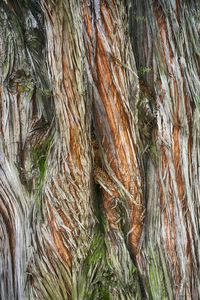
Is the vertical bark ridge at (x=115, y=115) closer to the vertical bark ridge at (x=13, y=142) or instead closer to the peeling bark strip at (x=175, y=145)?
the peeling bark strip at (x=175, y=145)

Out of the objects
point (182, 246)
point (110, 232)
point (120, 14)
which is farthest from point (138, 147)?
point (120, 14)

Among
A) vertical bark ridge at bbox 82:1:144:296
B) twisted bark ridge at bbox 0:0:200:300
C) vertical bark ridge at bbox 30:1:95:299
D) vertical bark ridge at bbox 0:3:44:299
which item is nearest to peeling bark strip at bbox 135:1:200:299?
twisted bark ridge at bbox 0:0:200:300

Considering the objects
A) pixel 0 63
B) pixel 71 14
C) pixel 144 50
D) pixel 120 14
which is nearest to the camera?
pixel 71 14

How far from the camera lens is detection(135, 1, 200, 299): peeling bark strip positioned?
6.21 feet

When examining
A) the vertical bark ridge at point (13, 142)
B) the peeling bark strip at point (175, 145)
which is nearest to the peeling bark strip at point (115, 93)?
the peeling bark strip at point (175, 145)

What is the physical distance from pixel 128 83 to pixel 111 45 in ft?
0.84

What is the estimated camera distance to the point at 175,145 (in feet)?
6.32

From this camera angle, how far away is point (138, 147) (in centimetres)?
186

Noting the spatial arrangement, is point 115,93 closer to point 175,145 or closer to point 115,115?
point 115,115

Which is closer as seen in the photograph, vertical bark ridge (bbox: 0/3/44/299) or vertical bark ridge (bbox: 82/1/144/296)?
vertical bark ridge (bbox: 82/1/144/296)

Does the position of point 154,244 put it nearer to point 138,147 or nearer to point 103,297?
point 103,297

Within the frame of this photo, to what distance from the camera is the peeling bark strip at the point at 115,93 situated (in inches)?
69.6

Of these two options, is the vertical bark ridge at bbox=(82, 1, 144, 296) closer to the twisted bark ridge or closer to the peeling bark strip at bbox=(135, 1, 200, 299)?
the twisted bark ridge

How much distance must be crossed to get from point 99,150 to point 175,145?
1.71ft
